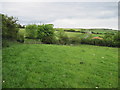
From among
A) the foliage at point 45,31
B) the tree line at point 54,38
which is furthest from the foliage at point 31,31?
the foliage at point 45,31

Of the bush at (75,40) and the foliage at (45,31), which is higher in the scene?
the foliage at (45,31)

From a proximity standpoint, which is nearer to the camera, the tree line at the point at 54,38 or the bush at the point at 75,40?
the tree line at the point at 54,38

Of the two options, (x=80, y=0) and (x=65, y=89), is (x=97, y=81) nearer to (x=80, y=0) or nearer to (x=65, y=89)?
(x=65, y=89)

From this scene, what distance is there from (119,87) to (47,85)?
273 cm

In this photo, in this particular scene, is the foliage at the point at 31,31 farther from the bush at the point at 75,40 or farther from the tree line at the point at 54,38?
the bush at the point at 75,40

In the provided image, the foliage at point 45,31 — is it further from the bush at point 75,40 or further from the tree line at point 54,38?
the bush at point 75,40

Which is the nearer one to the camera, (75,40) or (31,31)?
(75,40)

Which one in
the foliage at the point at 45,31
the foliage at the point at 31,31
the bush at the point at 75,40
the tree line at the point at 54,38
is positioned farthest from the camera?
the foliage at the point at 31,31

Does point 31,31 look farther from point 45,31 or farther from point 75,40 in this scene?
point 75,40

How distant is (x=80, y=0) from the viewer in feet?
21.1

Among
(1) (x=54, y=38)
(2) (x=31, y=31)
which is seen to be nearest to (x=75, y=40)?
(1) (x=54, y=38)

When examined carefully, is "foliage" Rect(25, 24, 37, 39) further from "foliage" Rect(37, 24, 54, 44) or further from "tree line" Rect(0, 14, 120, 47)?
"foliage" Rect(37, 24, 54, 44)

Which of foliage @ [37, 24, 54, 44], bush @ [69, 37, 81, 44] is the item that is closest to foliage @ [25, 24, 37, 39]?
foliage @ [37, 24, 54, 44]

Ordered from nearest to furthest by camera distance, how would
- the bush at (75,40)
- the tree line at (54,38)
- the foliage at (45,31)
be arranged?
the tree line at (54,38), the foliage at (45,31), the bush at (75,40)
